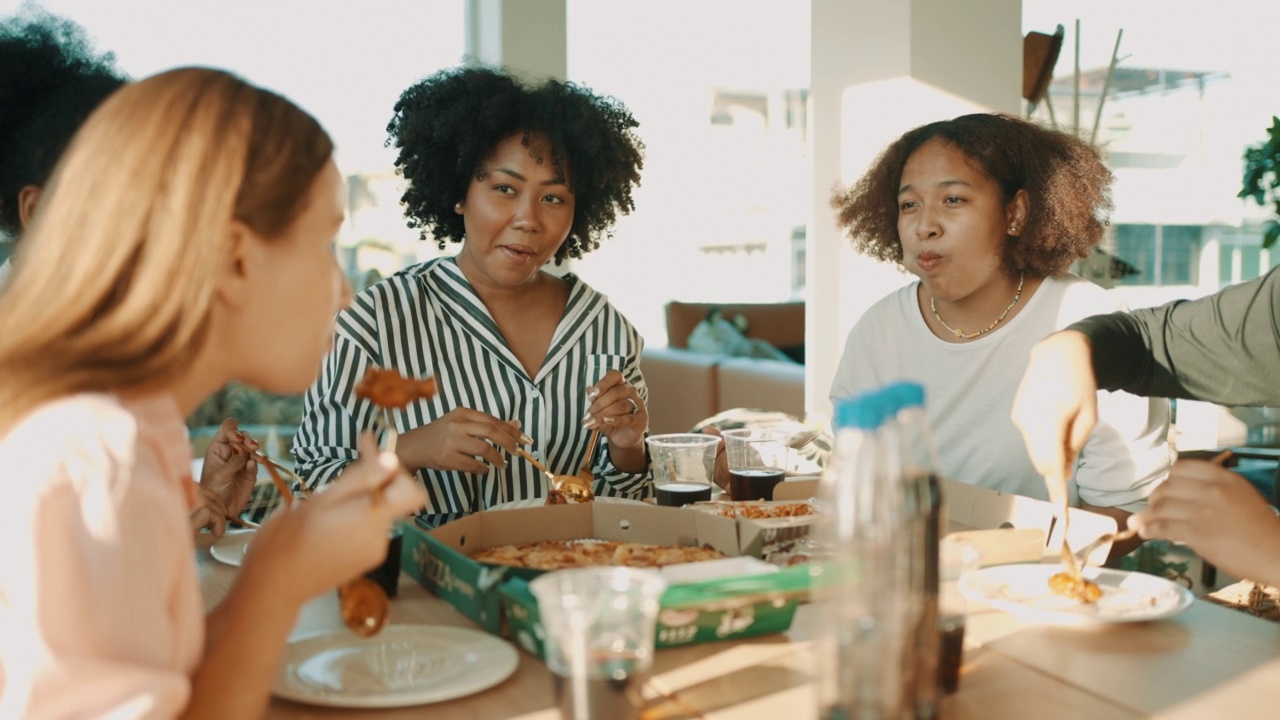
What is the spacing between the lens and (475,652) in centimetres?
114

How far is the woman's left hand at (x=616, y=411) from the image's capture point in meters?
2.06

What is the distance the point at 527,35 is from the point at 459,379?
7.91ft

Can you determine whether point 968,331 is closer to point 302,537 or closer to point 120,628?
point 302,537

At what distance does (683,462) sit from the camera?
5.83 ft

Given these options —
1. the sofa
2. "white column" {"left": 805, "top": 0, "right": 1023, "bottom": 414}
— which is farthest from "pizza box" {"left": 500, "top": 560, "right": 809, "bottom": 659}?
the sofa

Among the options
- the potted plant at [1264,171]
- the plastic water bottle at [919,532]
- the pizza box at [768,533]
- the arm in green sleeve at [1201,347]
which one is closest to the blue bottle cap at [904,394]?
the plastic water bottle at [919,532]

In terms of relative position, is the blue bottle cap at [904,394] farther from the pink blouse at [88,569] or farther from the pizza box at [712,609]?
the pink blouse at [88,569]

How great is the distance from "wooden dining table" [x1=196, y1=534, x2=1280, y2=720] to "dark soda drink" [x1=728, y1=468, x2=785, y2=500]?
45 cm

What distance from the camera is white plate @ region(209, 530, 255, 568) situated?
1.57 m

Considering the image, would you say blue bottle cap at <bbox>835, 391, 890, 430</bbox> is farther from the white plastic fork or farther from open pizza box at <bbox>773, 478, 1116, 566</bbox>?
the white plastic fork

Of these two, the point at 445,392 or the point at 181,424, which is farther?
the point at 445,392

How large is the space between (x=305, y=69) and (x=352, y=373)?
3.95 metres

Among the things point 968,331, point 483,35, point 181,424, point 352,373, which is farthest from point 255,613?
point 483,35

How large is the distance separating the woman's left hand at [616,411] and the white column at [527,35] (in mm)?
2433
